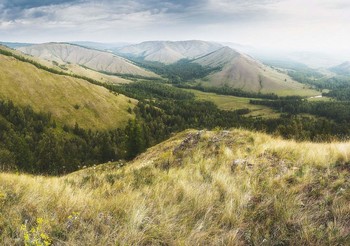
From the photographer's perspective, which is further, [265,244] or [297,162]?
[297,162]

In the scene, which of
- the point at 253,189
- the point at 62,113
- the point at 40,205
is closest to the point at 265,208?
the point at 253,189

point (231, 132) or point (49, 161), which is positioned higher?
point (231, 132)

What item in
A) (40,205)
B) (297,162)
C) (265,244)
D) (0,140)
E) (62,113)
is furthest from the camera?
(62,113)

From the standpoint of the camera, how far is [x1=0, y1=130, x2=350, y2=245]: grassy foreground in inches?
219

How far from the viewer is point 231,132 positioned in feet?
69.3

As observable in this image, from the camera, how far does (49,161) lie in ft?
329

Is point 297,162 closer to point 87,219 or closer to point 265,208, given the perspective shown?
point 265,208

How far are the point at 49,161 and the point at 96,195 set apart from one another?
10345 centimetres

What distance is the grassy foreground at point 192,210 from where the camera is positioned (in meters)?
5.57

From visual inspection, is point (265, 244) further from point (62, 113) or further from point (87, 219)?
point (62, 113)

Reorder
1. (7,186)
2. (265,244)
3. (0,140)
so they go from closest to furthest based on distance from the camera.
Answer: (265,244)
(7,186)
(0,140)

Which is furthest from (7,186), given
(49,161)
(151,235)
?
(49,161)

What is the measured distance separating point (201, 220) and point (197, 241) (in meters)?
0.85

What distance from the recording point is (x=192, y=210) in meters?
6.93
